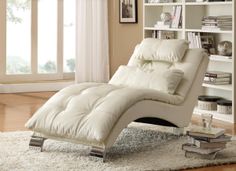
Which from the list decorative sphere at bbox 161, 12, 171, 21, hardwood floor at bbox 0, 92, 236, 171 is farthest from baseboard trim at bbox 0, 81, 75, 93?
decorative sphere at bbox 161, 12, 171, 21

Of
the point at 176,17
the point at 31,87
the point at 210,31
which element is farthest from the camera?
the point at 31,87

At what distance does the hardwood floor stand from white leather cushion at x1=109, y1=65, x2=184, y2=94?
0.82m

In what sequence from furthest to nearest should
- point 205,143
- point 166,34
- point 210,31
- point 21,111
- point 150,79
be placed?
point 166,34, point 21,111, point 210,31, point 150,79, point 205,143

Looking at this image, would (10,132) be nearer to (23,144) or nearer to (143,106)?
(23,144)

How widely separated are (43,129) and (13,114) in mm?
1939

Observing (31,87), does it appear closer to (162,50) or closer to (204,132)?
(162,50)

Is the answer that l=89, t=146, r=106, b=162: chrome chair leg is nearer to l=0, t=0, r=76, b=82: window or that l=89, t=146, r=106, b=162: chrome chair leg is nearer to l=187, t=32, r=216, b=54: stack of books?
l=187, t=32, r=216, b=54: stack of books

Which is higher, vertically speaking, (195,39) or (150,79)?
(195,39)

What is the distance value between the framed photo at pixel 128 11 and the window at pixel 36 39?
76 centimetres

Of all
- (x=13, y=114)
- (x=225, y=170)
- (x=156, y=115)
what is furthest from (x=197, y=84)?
(x=13, y=114)

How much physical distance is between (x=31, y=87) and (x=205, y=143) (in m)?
4.17

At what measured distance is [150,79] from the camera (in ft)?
16.0

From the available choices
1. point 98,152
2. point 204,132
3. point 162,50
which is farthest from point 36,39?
point 204,132

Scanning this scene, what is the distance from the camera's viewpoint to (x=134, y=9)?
7867mm
